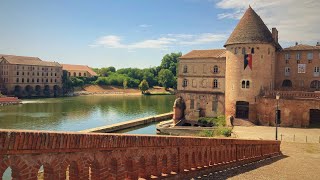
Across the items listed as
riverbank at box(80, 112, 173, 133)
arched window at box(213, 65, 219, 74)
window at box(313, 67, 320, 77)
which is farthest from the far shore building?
window at box(313, 67, 320, 77)

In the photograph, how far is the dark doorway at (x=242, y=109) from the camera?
138ft

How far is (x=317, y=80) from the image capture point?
1761 inches

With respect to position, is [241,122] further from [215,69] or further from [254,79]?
[215,69]

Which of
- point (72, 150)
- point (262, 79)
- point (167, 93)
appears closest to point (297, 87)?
point (262, 79)

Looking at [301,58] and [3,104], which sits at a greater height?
[301,58]

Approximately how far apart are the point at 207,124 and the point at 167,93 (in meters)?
75.5

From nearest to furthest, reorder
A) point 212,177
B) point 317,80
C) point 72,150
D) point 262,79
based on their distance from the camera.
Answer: point 72,150 < point 212,177 < point 262,79 < point 317,80

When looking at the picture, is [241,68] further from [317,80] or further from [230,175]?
[230,175]

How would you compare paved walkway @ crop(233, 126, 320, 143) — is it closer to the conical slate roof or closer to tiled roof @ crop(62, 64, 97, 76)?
the conical slate roof

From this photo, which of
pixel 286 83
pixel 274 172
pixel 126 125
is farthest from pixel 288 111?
pixel 274 172

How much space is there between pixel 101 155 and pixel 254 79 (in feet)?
119

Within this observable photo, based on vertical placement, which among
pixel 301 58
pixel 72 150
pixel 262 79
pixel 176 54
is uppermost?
pixel 176 54

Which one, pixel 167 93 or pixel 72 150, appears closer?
pixel 72 150

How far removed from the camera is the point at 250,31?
40.5 meters
